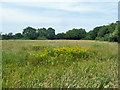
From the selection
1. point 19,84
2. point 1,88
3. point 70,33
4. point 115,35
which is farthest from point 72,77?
point 70,33

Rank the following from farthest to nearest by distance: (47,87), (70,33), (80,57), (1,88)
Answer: (70,33)
(80,57)
(1,88)
(47,87)

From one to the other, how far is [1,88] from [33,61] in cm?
219

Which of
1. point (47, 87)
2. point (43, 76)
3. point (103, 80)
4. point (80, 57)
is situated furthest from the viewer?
point (80, 57)

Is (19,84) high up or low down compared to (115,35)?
down

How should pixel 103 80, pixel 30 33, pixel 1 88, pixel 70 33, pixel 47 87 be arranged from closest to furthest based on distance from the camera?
pixel 47 87
pixel 1 88
pixel 103 80
pixel 30 33
pixel 70 33

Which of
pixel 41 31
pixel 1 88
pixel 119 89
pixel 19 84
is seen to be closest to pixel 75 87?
pixel 119 89

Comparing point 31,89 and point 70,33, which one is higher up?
point 70,33

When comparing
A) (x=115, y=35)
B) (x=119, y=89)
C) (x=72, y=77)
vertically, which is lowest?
(x=119, y=89)

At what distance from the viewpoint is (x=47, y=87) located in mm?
2502

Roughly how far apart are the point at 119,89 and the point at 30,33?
1808 cm

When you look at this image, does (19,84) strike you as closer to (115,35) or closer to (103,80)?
(103,80)

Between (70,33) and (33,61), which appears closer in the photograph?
A: (33,61)

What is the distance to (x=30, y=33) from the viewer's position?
19406 millimetres

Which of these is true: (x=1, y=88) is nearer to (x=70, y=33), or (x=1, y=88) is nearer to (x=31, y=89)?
(x=31, y=89)
